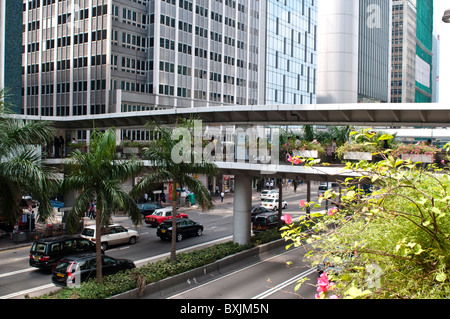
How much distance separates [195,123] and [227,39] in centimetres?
5759

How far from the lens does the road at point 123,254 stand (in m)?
17.8

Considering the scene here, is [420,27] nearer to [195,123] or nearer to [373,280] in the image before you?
[195,123]

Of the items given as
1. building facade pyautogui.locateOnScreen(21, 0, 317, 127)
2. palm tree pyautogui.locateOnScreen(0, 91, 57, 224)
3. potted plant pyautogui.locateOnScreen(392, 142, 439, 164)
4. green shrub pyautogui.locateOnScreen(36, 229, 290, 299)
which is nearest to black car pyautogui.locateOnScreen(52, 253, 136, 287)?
green shrub pyautogui.locateOnScreen(36, 229, 290, 299)

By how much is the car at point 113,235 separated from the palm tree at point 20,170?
12.6 metres

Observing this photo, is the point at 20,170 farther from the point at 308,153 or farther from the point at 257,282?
the point at 308,153

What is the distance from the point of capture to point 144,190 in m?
17.8

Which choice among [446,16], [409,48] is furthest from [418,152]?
[409,48]

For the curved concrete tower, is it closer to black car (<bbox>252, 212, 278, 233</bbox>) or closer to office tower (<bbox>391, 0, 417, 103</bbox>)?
black car (<bbox>252, 212, 278, 233</bbox>)

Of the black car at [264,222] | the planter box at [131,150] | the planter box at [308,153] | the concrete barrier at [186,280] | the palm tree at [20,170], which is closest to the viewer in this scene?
the palm tree at [20,170]

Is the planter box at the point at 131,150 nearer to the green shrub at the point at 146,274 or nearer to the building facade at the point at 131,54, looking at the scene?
the green shrub at the point at 146,274

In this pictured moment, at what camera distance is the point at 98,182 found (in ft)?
49.3

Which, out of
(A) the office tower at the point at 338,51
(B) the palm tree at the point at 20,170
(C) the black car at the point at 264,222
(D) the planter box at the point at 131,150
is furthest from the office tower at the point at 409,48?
(B) the palm tree at the point at 20,170

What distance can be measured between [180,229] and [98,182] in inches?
555
